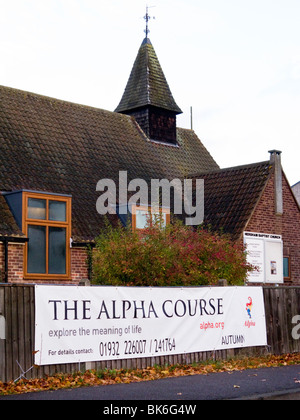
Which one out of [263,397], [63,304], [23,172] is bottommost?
[263,397]

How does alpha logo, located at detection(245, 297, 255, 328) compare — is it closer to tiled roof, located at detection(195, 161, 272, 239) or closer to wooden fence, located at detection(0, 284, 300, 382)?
wooden fence, located at detection(0, 284, 300, 382)

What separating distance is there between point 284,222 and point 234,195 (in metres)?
2.10

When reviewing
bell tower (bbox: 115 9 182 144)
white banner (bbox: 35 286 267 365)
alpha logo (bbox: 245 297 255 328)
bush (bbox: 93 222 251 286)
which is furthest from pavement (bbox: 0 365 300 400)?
bell tower (bbox: 115 9 182 144)

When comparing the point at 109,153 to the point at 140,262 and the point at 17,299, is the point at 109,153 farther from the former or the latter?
the point at 17,299

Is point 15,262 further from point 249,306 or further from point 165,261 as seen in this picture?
point 249,306

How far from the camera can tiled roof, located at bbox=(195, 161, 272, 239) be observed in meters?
24.9

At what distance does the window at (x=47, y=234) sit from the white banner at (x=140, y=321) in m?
7.03

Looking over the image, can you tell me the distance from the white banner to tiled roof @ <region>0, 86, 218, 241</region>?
24.0 feet

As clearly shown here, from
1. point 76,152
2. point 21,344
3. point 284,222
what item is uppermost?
point 76,152

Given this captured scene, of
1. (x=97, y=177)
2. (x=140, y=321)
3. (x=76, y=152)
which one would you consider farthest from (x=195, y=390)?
(x=76, y=152)

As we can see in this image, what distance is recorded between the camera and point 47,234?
20.7 meters

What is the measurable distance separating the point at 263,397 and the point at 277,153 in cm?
1667

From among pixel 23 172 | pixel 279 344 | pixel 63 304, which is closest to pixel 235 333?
pixel 279 344

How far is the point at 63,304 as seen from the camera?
1219cm
